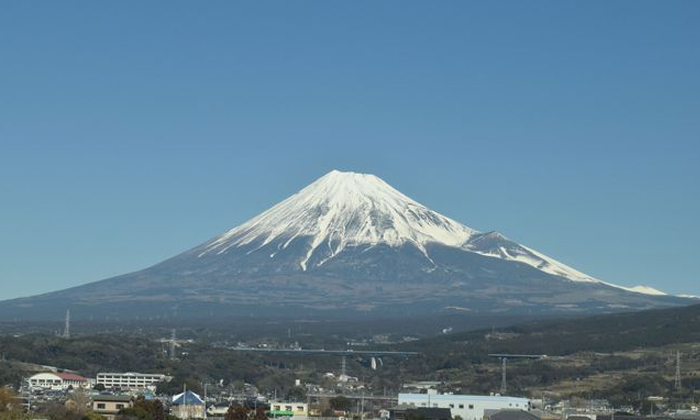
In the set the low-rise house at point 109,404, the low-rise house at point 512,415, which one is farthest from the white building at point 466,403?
the low-rise house at point 109,404

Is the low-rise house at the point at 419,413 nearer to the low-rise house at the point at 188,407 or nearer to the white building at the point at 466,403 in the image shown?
the white building at the point at 466,403

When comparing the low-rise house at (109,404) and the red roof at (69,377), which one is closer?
the low-rise house at (109,404)

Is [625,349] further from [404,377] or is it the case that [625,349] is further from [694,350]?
[404,377]

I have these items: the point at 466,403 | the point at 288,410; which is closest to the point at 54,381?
the point at 288,410

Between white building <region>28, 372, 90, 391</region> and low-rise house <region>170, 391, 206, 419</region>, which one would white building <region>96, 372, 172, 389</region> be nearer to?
white building <region>28, 372, 90, 391</region>

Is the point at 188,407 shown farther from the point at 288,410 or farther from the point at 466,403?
the point at 466,403

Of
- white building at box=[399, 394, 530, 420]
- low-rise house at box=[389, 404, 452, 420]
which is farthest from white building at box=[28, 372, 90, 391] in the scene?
low-rise house at box=[389, 404, 452, 420]

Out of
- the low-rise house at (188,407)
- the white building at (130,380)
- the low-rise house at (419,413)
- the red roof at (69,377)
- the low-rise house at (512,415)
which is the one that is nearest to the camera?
the low-rise house at (188,407)
